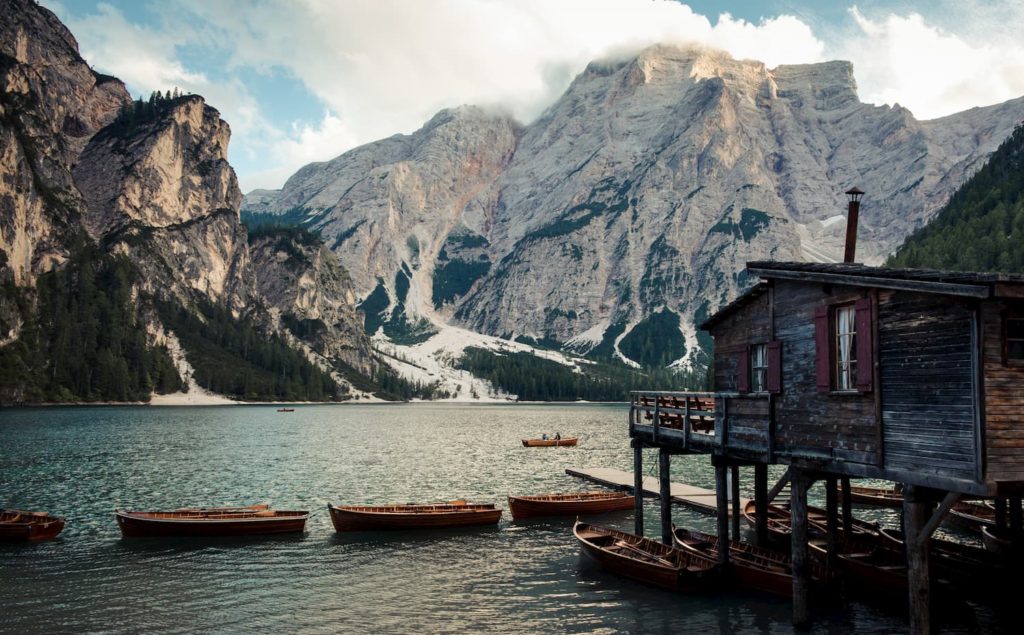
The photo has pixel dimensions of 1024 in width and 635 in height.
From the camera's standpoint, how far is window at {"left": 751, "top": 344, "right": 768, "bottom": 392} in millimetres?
30578

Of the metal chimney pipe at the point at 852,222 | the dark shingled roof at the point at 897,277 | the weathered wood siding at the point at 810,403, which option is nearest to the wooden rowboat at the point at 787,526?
the weathered wood siding at the point at 810,403

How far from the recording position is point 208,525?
46031mm

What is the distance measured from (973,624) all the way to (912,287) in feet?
51.2

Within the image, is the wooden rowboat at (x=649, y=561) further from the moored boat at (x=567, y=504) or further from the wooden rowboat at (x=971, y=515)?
the wooden rowboat at (x=971, y=515)

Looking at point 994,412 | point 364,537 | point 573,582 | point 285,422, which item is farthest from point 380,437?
point 994,412

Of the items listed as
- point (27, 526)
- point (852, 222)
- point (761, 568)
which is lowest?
point (27, 526)

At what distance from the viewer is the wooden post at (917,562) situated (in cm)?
2103

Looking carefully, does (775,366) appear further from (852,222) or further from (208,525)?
(208,525)

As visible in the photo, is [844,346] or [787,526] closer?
[844,346]

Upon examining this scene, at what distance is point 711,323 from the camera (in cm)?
3569

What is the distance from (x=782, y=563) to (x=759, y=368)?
900cm

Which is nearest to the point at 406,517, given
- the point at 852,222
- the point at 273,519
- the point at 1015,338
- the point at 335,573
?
the point at 273,519

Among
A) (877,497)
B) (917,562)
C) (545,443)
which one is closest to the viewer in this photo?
(917,562)

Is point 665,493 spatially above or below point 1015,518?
above
